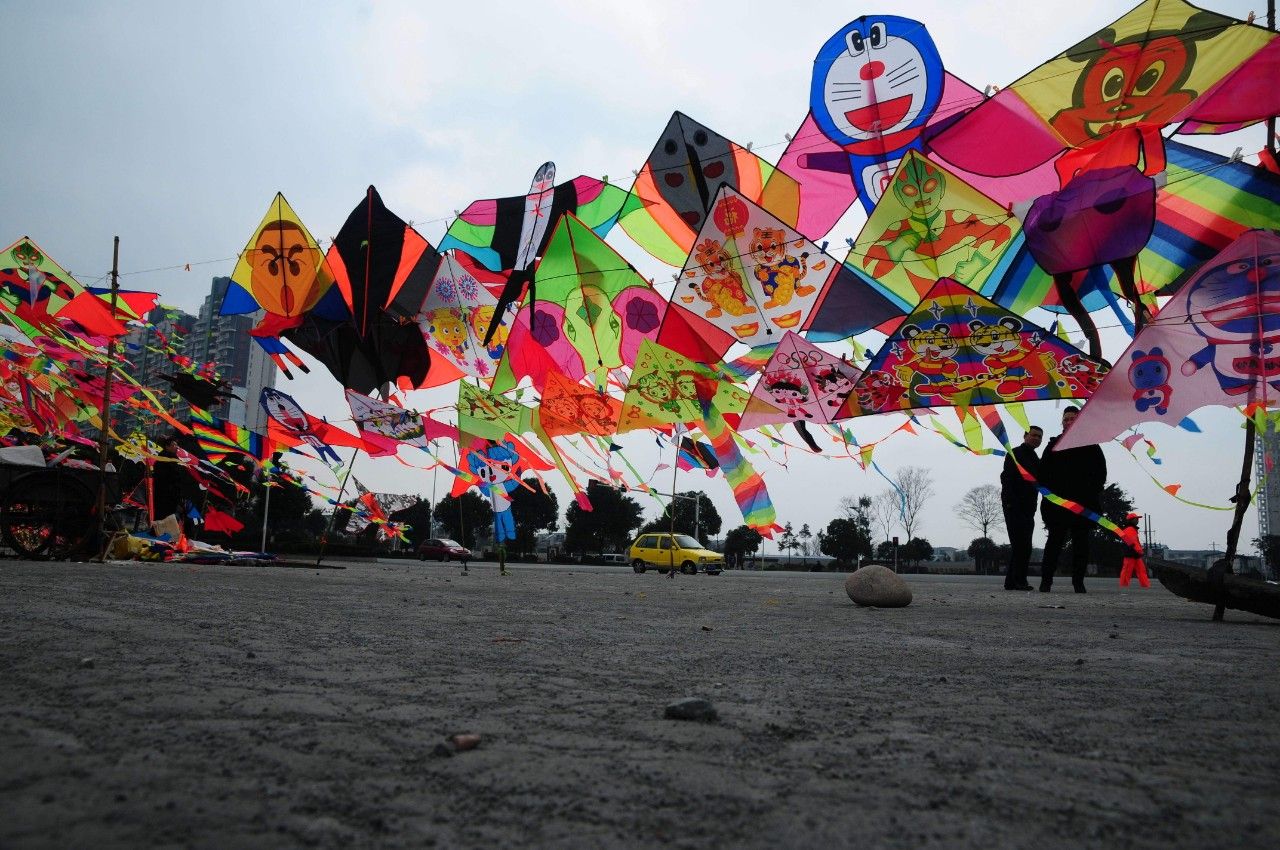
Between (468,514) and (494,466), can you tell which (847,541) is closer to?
(468,514)

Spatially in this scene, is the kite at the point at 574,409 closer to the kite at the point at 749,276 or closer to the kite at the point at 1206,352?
the kite at the point at 749,276

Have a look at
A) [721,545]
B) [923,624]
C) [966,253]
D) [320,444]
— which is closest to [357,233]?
[320,444]

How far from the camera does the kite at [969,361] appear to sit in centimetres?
718

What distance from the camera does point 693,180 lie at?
9.34 m

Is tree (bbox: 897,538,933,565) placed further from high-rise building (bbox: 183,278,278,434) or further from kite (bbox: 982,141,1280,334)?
kite (bbox: 982,141,1280,334)

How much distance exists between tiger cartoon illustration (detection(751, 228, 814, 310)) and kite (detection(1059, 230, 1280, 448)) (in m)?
3.37

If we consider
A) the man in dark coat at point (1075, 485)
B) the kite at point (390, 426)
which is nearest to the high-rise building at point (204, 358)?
the kite at point (390, 426)

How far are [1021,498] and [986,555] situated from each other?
48.5m

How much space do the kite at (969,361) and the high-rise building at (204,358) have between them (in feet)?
29.9

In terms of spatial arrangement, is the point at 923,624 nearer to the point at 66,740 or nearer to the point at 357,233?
the point at 66,740

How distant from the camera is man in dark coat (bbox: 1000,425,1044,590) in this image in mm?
9234

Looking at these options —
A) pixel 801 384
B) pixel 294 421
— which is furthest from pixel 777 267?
pixel 294 421

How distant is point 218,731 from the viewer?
71.4 inches

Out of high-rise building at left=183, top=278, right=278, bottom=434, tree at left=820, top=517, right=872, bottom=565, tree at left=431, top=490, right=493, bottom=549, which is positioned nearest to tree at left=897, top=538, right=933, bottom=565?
tree at left=820, top=517, right=872, bottom=565
